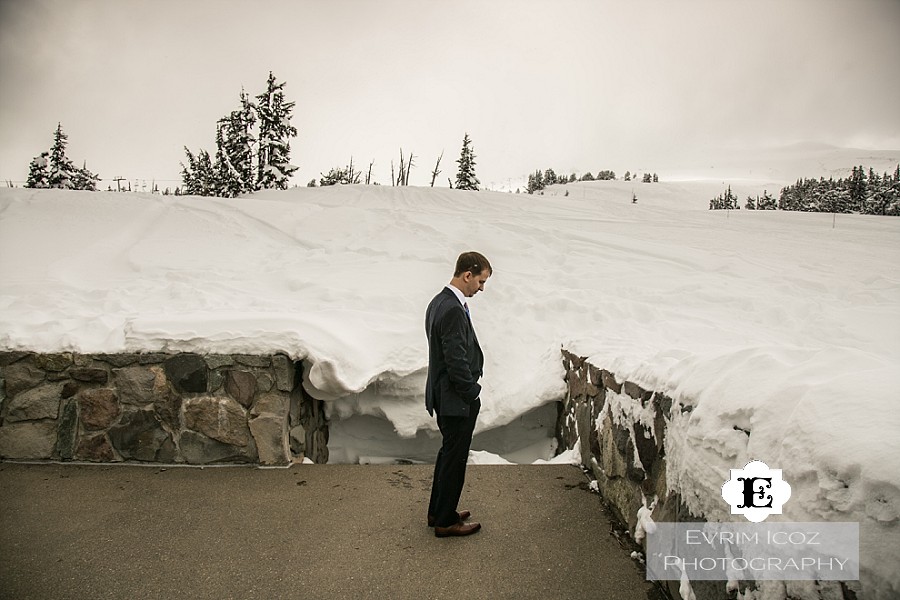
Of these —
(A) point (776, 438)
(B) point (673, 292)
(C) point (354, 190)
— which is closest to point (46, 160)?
(C) point (354, 190)

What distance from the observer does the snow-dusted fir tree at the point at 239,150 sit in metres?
28.7

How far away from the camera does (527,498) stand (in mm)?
3623

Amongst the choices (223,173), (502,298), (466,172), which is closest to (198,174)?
(223,173)

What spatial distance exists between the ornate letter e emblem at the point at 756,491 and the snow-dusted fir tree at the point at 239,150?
98.3ft

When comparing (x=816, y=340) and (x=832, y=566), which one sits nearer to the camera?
(x=832, y=566)

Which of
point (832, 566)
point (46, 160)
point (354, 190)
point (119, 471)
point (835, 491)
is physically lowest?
point (119, 471)

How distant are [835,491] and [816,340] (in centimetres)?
550

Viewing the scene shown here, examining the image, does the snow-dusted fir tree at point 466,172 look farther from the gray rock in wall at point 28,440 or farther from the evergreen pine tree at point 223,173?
the gray rock in wall at point 28,440

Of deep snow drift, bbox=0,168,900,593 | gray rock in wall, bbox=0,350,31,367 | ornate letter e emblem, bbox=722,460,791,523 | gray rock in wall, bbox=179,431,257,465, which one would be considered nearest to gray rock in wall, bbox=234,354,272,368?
deep snow drift, bbox=0,168,900,593

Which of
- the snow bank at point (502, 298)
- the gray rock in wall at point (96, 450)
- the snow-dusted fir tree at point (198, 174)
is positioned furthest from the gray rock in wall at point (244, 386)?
the snow-dusted fir tree at point (198, 174)

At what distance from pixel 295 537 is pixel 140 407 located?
7.07 feet

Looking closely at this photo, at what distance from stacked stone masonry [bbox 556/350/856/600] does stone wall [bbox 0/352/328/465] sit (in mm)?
2460

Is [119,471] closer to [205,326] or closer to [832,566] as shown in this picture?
[205,326]

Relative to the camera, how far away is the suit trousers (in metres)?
3.00
